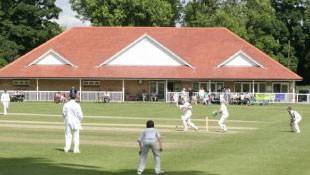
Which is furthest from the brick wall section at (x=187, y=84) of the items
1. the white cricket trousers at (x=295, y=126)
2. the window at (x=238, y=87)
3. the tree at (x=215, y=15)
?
the white cricket trousers at (x=295, y=126)

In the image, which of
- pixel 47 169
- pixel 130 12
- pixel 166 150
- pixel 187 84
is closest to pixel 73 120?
pixel 166 150

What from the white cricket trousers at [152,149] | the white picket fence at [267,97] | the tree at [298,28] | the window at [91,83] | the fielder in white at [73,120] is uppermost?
the tree at [298,28]

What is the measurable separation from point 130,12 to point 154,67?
775 inches

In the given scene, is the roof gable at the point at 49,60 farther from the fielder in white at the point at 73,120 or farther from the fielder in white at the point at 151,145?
the fielder in white at the point at 151,145

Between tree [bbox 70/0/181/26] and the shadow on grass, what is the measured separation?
65497 millimetres

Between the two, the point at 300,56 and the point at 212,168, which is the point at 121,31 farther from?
the point at 212,168

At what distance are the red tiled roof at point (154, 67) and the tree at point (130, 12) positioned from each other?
973 cm

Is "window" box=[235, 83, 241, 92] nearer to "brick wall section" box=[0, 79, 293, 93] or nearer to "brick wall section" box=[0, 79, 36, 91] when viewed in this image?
"brick wall section" box=[0, 79, 293, 93]

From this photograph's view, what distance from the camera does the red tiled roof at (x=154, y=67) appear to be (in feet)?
211

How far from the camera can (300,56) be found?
281 ft

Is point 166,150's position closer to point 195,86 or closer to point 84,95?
point 84,95

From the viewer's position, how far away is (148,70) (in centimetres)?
6569

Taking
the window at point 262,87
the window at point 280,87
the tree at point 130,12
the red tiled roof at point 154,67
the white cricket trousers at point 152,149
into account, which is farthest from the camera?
the tree at point 130,12

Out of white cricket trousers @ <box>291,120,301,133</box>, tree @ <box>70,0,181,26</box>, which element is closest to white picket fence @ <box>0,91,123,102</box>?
tree @ <box>70,0,181,26</box>
